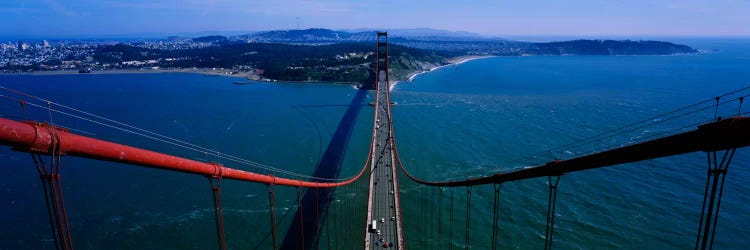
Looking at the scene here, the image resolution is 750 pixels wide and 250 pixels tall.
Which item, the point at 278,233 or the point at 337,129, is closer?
Answer: the point at 278,233

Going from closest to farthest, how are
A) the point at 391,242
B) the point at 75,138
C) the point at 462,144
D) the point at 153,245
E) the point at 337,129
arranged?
the point at 75,138 → the point at 391,242 → the point at 153,245 → the point at 462,144 → the point at 337,129

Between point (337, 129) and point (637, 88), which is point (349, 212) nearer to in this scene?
point (337, 129)

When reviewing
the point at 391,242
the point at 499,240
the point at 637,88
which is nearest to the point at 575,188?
the point at 499,240

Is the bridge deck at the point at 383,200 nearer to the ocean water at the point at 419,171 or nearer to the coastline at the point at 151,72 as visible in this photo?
the ocean water at the point at 419,171

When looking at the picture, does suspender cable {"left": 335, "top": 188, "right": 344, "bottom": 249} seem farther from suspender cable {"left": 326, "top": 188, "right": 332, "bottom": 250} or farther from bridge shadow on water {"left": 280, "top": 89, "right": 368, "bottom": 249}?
bridge shadow on water {"left": 280, "top": 89, "right": 368, "bottom": 249}

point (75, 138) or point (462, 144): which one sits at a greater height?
point (75, 138)

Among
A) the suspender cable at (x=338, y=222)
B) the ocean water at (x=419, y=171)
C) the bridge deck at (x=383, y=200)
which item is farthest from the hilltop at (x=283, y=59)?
the suspender cable at (x=338, y=222)

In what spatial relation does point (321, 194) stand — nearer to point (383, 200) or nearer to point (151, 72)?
point (383, 200)

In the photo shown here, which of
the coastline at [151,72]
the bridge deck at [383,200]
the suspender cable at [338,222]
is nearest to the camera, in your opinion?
the bridge deck at [383,200]
